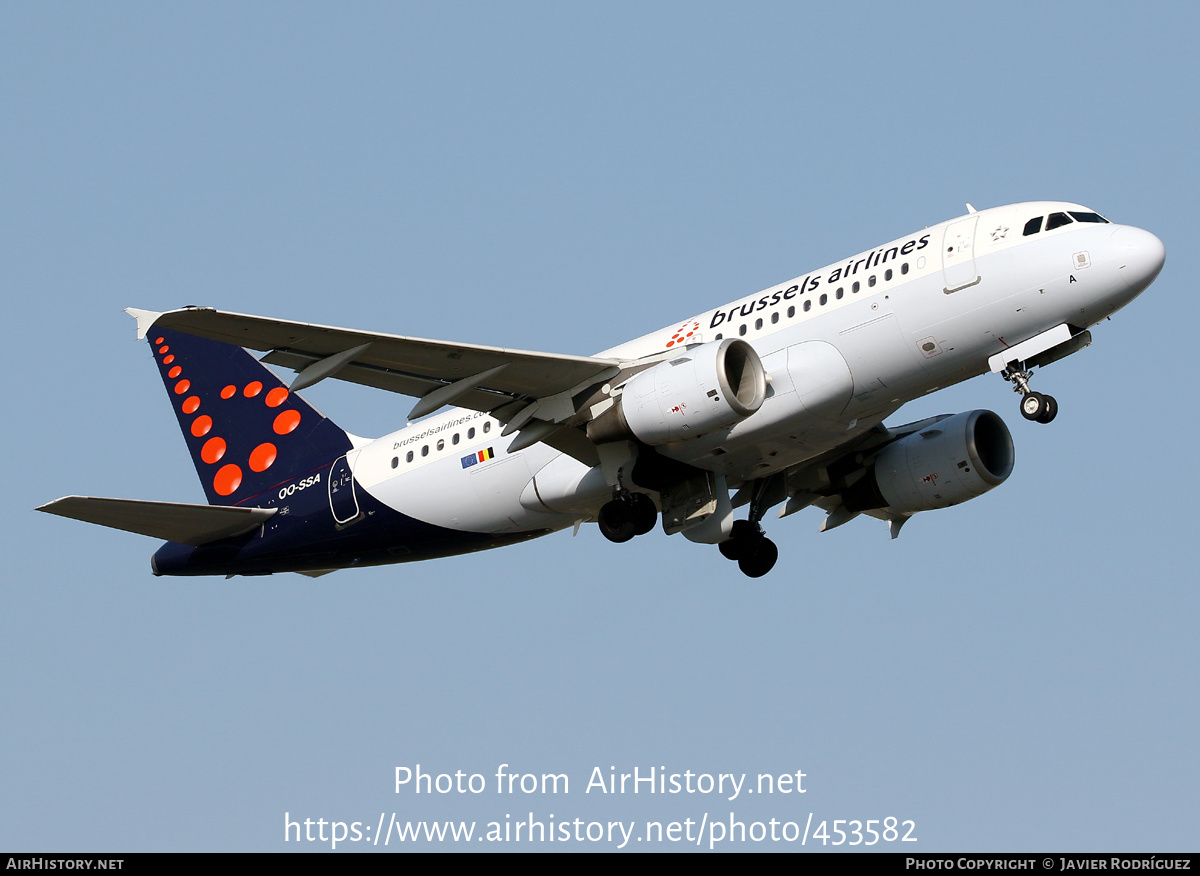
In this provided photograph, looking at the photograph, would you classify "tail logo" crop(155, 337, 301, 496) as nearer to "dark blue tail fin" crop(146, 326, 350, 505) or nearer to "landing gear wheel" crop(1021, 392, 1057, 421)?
"dark blue tail fin" crop(146, 326, 350, 505)

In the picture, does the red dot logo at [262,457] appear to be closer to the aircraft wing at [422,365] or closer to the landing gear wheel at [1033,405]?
the aircraft wing at [422,365]

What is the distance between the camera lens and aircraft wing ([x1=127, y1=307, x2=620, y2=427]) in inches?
1009

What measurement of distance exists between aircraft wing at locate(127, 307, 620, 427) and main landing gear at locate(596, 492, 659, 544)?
1.96 m

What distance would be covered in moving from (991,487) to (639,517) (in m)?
7.71

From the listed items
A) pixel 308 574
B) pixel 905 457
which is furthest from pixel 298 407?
pixel 905 457

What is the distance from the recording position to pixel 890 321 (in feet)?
89.0

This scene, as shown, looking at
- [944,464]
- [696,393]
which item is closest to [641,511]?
[696,393]

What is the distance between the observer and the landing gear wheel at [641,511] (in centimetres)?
2930

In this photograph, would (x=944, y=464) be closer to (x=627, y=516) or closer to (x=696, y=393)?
(x=627, y=516)

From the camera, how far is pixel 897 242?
28281 mm

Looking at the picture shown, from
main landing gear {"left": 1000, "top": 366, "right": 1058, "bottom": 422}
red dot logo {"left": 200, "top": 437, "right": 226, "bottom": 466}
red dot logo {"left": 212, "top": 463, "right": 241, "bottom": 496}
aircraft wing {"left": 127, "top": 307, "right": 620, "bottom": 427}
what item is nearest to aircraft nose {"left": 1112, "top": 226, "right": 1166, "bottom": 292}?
main landing gear {"left": 1000, "top": 366, "right": 1058, "bottom": 422}

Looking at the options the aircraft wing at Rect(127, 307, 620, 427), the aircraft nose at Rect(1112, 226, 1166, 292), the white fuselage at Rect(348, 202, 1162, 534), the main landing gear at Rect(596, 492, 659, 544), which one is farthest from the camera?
the main landing gear at Rect(596, 492, 659, 544)

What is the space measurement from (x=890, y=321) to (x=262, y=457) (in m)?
15.1
